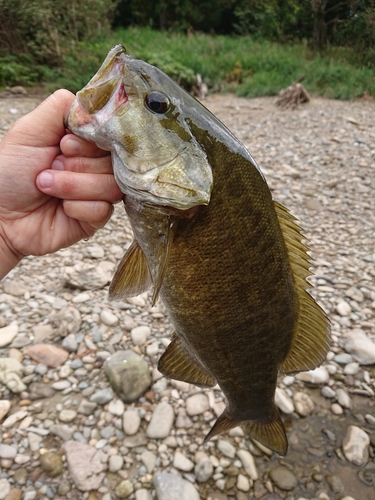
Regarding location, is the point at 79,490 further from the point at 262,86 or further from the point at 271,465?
the point at 262,86

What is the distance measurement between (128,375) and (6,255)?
1.33 m

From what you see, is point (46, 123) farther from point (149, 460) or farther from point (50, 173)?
point (149, 460)

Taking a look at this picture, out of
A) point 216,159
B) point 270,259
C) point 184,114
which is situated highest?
point 184,114

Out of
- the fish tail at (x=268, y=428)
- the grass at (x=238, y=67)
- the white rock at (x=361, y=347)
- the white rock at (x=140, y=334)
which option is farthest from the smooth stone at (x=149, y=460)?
the grass at (x=238, y=67)

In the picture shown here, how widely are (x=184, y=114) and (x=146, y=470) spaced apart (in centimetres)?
207

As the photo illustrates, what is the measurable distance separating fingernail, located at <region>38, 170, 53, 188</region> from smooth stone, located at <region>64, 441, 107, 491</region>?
170 centimetres

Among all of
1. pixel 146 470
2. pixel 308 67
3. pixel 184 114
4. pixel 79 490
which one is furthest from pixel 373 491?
pixel 308 67

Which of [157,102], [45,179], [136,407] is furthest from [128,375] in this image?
[157,102]

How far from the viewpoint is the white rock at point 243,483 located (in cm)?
250

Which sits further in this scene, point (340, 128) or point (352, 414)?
point (340, 128)

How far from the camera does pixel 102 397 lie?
282 cm

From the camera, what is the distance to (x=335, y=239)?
5.02 metres

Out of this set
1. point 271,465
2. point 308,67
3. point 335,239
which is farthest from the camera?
point 308,67

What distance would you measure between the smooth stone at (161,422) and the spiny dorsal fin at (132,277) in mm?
1391
